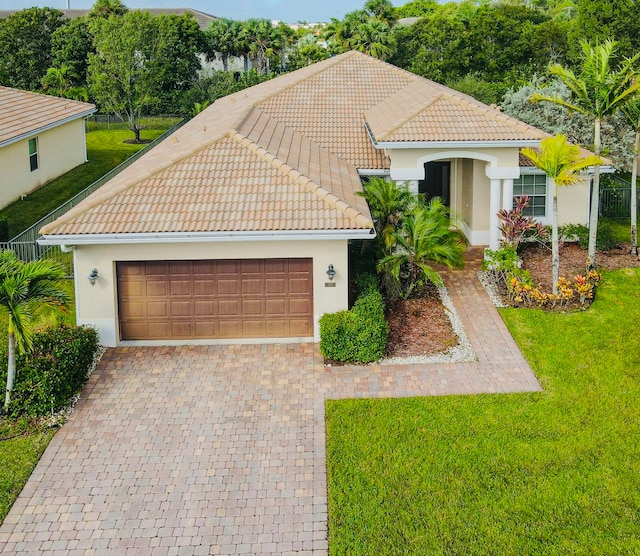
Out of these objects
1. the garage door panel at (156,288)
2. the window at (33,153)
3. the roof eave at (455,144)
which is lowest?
the garage door panel at (156,288)

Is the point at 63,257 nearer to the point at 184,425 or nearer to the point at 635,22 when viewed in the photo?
the point at 184,425

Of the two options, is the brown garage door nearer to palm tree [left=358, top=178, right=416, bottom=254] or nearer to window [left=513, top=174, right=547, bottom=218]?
palm tree [left=358, top=178, right=416, bottom=254]

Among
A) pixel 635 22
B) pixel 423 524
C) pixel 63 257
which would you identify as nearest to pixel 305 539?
pixel 423 524

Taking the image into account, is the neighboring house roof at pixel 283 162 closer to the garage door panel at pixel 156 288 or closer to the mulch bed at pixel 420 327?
the garage door panel at pixel 156 288

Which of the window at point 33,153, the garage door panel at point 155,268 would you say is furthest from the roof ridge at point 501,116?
the window at point 33,153

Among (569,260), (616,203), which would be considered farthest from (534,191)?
(616,203)

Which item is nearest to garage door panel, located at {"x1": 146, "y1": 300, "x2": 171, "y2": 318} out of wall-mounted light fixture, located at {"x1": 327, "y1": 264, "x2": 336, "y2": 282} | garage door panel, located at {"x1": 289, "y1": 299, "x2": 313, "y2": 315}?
garage door panel, located at {"x1": 289, "y1": 299, "x2": 313, "y2": 315}
